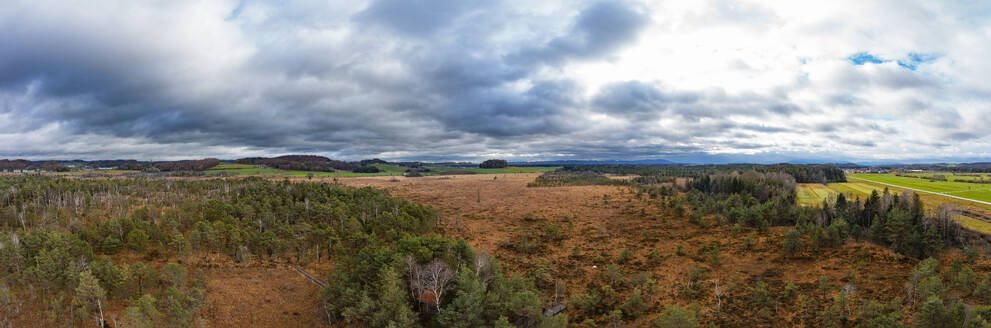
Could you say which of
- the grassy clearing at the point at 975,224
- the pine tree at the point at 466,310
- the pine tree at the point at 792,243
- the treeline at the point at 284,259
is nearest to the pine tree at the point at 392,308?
the treeline at the point at 284,259

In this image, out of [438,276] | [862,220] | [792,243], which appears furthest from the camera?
[862,220]

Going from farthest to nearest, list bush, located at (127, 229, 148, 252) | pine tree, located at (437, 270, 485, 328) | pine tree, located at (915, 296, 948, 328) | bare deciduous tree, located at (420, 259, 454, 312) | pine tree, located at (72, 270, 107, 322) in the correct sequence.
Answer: bush, located at (127, 229, 148, 252) → bare deciduous tree, located at (420, 259, 454, 312) → pine tree, located at (72, 270, 107, 322) → pine tree, located at (437, 270, 485, 328) → pine tree, located at (915, 296, 948, 328)

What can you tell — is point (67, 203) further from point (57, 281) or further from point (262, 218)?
point (57, 281)

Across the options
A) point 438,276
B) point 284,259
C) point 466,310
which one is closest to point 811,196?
point 438,276

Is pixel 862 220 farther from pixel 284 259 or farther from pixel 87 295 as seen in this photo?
pixel 87 295

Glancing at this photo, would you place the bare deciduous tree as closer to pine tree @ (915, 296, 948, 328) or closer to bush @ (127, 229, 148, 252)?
pine tree @ (915, 296, 948, 328)

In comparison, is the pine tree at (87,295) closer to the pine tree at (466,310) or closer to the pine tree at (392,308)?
the pine tree at (392,308)

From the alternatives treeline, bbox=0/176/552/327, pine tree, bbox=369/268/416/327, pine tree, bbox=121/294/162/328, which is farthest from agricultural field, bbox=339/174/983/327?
pine tree, bbox=121/294/162/328

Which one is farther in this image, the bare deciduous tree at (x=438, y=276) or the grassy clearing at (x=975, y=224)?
the grassy clearing at (x=975, y=224)

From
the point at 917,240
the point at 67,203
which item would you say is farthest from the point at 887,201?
the point at 67,203

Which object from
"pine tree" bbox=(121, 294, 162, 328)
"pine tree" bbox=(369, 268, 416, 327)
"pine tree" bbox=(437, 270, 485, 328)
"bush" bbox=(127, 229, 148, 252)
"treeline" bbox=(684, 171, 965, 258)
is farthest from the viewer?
"treeline" bbox=(684, 171, 965, 258)

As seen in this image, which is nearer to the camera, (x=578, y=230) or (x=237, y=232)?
(x=237, y=232)
